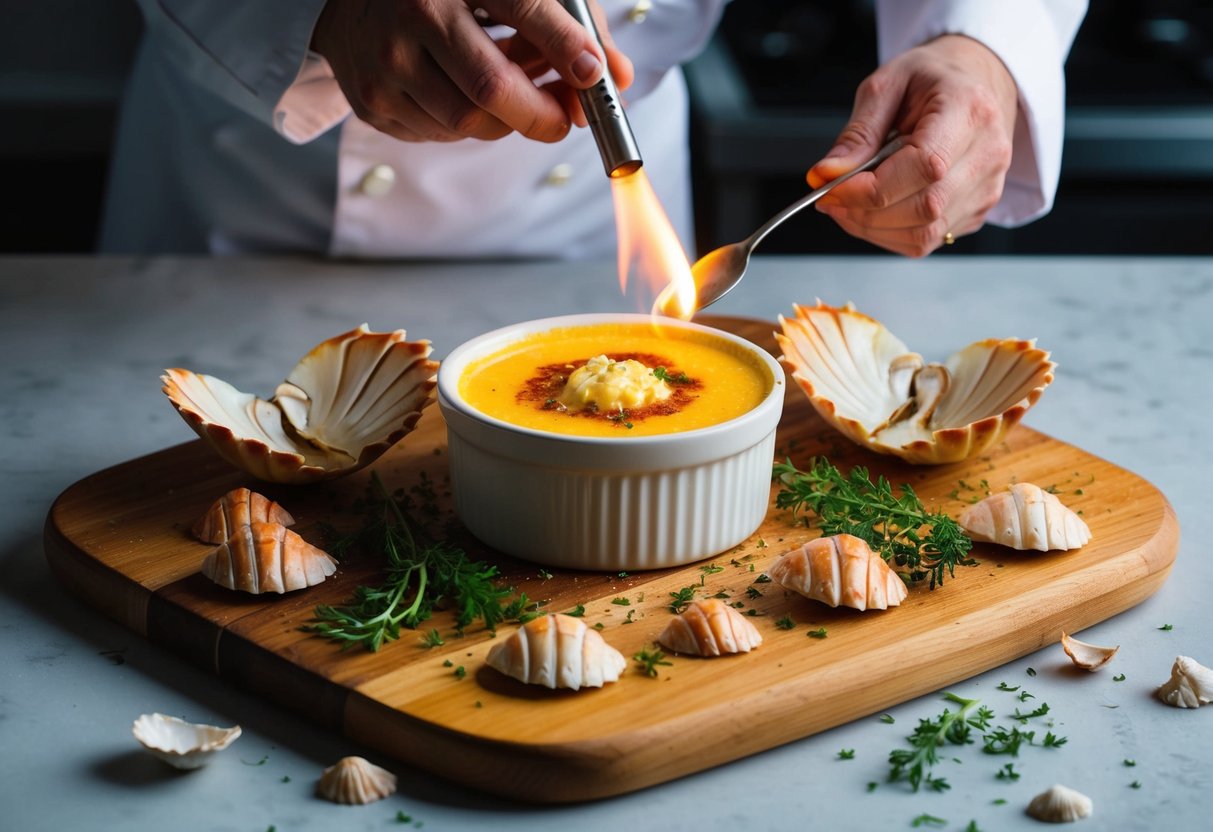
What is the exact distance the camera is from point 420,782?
1062 millimetres

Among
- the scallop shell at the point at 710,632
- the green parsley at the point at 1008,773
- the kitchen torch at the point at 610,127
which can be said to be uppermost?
the kitchen torch at the point at 610,127

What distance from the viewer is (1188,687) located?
3.76 feet

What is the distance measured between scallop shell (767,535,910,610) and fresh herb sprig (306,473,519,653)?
0.83ft

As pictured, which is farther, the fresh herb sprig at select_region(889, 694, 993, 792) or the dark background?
the dark background

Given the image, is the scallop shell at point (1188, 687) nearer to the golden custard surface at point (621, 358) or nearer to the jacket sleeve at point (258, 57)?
the golden custard surface at point (621, 358)

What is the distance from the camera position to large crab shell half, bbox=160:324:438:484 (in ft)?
4.68

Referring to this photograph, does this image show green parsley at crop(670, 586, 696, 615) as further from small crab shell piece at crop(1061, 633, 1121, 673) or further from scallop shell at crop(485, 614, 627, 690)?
small crab shell piece at crop(1061, 633, 1121, 673)

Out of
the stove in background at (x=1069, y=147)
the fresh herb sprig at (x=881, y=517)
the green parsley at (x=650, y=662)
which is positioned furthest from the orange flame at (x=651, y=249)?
the stove in background at (x=1069, y=147)

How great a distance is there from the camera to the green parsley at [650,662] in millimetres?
1121

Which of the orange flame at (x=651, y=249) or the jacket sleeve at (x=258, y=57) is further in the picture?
the jacket sleeve at (x=258, y=57)

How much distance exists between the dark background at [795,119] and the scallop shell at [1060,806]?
74.0 inches

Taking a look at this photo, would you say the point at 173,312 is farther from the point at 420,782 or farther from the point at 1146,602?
the point at 1146,602

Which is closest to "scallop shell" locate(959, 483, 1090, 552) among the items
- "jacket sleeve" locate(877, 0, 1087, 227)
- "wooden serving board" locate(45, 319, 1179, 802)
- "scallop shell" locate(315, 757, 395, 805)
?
"wooden serving board" locate(45, 319, 1179, 802)

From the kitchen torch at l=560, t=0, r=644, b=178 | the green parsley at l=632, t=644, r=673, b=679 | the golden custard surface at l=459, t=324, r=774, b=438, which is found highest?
the kitchen torch at l=560, t=0, r=644, b=178
